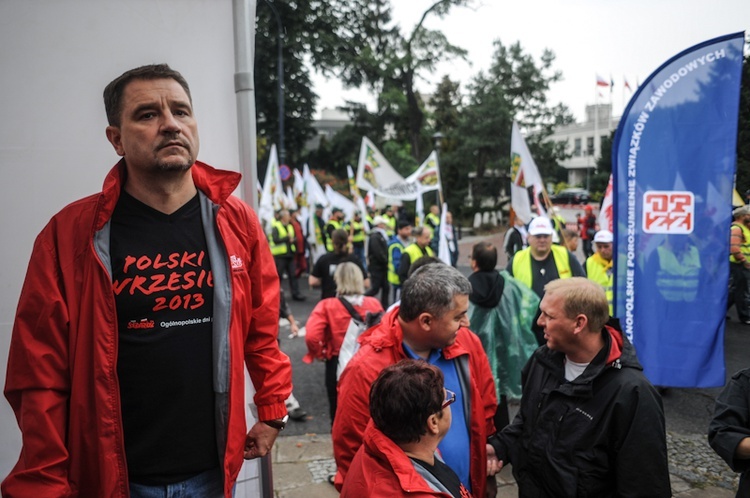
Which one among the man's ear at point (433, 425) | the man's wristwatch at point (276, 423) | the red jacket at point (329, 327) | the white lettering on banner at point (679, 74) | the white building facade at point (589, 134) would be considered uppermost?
the white building facade at point (589, 134)

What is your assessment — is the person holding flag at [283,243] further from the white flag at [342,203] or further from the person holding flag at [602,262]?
the person holding flag at [602,262]

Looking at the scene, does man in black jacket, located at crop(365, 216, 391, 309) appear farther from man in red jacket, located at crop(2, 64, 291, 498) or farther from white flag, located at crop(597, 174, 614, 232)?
man in red jacket, located at crop(2, 64, 291, 498)

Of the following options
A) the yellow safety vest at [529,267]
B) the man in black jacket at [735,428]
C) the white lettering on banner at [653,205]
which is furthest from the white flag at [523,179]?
the man in black jacket at [735,428]

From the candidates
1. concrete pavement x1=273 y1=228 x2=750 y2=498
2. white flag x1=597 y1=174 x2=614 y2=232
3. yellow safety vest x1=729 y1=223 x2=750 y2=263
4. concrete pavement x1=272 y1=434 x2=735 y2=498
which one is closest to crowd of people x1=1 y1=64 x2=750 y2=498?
concrete pavement x1=272 y1=434 x2=735 y2=498

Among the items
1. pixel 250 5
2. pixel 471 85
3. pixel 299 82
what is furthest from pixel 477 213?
pixel 250 5

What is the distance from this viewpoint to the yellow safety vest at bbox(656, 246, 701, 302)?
14.3 feet

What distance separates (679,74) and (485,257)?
6.35 ft

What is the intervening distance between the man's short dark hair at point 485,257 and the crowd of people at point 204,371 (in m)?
2.31

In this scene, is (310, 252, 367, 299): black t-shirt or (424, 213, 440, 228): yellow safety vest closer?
(310, 252, 367, 299): black t-shirt

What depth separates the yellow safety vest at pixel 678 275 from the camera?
4355 millimetres

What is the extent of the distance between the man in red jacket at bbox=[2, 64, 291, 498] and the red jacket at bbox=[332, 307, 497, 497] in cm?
51

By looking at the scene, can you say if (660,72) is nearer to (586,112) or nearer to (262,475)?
(262,475)

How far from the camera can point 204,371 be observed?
1861 mm

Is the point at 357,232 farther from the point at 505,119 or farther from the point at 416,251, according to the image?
the point at 505,119
